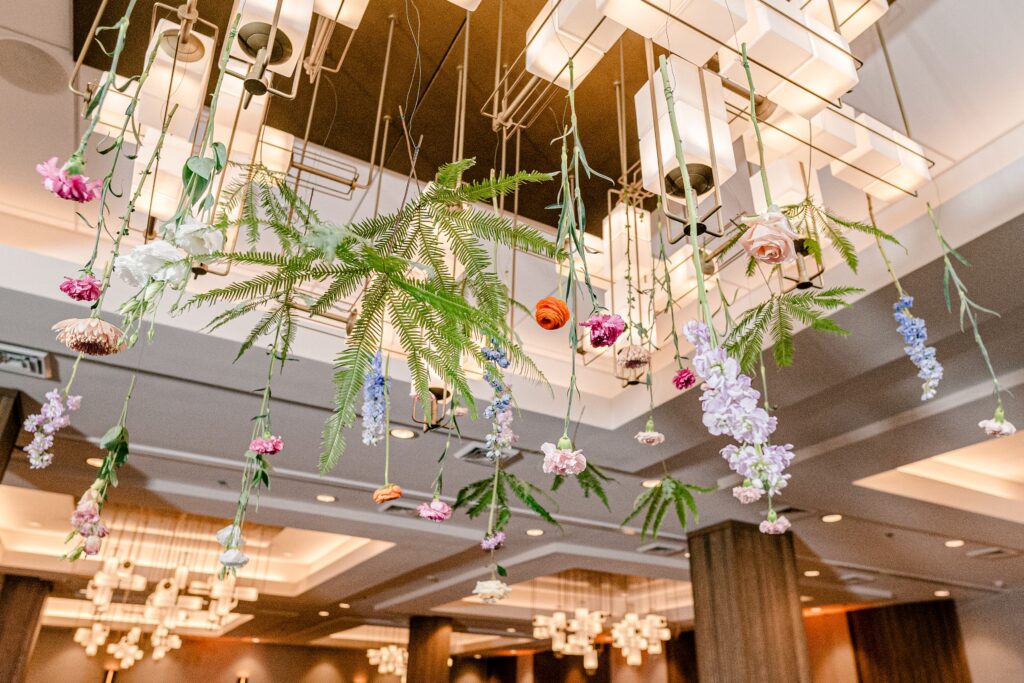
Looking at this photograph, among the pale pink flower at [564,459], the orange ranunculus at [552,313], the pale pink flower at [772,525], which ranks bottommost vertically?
the pale pink flower at [564,459]

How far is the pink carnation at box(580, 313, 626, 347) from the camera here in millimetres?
951

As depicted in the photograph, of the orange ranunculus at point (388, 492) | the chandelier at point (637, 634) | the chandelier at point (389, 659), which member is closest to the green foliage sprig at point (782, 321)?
the orange ranunculus at point (388, 492)

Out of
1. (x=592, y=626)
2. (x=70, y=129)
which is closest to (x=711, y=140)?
(x=70, y=129)

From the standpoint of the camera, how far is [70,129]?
2.94 metres

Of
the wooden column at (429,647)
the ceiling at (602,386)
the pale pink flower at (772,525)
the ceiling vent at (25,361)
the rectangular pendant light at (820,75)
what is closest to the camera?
the rectangular pendant light at (820,75)

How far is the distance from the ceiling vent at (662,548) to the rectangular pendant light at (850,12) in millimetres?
5463

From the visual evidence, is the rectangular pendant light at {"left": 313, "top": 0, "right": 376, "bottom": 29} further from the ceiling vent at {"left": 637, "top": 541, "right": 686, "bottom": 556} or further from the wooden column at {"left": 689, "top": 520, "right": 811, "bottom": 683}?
the ceiling vent at {"left": 637, "top": 541, "right": 686, "bottom": 556}

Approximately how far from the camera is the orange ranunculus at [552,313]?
996 mm

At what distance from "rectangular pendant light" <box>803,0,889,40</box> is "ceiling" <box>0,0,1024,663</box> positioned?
25.7 inches

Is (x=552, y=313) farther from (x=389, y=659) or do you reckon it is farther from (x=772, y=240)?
(x=389, y=659)

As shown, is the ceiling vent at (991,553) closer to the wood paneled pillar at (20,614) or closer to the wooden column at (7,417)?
the wooden column at (7,417)

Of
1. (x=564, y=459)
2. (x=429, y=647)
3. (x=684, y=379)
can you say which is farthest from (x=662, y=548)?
(x=564, y=459)

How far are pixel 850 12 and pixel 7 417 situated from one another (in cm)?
433

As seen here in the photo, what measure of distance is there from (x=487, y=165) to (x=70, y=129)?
1835mm
